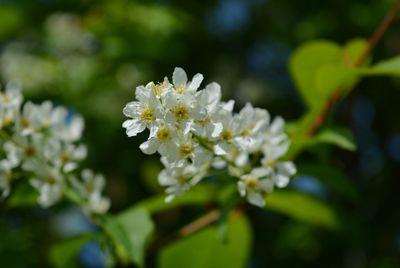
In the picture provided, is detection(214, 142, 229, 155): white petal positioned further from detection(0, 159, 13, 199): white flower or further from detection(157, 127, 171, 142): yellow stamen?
detection(0, 159, 13, 199): white flower

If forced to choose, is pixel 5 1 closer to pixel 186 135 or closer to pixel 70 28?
pixel 70 28

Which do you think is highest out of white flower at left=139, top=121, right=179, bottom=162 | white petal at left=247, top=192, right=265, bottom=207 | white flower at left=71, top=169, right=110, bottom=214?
white flower at left=71, top=169, right=110, bottom=214

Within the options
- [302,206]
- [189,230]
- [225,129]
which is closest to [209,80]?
[302,206]

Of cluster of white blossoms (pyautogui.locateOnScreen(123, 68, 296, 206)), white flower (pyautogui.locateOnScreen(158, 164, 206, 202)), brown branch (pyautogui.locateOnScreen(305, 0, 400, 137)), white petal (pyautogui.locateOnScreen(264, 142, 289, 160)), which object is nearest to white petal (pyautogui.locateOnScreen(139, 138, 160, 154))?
cluster of white blossoms (pyautogui.locateOnScreen(123, 68, 296, 206))

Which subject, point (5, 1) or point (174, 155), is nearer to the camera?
point (174, 155)

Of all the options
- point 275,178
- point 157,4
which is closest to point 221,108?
point 275,178

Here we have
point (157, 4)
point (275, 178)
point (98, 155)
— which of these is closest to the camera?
point (275, 178)

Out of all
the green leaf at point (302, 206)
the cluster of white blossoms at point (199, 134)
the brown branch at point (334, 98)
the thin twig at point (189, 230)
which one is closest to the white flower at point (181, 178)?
the cluster of white blossoms at point (199, 134)

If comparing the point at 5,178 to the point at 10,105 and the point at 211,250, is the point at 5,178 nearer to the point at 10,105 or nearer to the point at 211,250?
the point at 10,105
